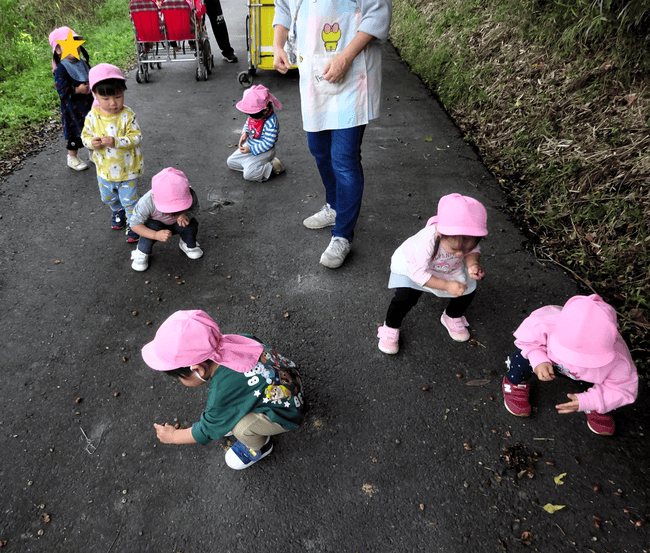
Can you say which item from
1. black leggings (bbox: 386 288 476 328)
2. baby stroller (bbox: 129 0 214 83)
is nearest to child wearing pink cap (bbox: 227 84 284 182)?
black leggings (bbox: 386 288 476 328)

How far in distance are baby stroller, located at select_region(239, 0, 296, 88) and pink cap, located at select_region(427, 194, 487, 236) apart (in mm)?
6035

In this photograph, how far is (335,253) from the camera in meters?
3.71

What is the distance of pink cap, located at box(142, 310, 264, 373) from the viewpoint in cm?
194

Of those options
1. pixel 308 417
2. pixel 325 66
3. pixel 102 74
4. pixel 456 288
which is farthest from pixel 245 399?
pixel 102 74

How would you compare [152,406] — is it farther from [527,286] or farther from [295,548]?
[527,286]

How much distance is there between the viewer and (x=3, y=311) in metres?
3.36

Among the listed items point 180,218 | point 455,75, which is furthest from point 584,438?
point 455,75

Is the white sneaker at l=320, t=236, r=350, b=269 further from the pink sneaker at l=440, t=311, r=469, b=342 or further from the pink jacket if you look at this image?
the pink jacket

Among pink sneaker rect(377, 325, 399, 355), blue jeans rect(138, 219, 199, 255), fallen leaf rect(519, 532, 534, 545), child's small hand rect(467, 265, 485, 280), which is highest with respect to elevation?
child's small hand rect(467, 265, 485, 280)

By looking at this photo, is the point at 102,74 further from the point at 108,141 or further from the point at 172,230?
the point at 172,230

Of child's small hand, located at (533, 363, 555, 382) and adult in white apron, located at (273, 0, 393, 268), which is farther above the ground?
adult in white apron, located at (273, 0, 393, 268)

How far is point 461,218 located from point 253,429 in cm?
156

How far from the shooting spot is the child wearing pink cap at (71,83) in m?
4.41

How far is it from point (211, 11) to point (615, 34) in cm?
684
